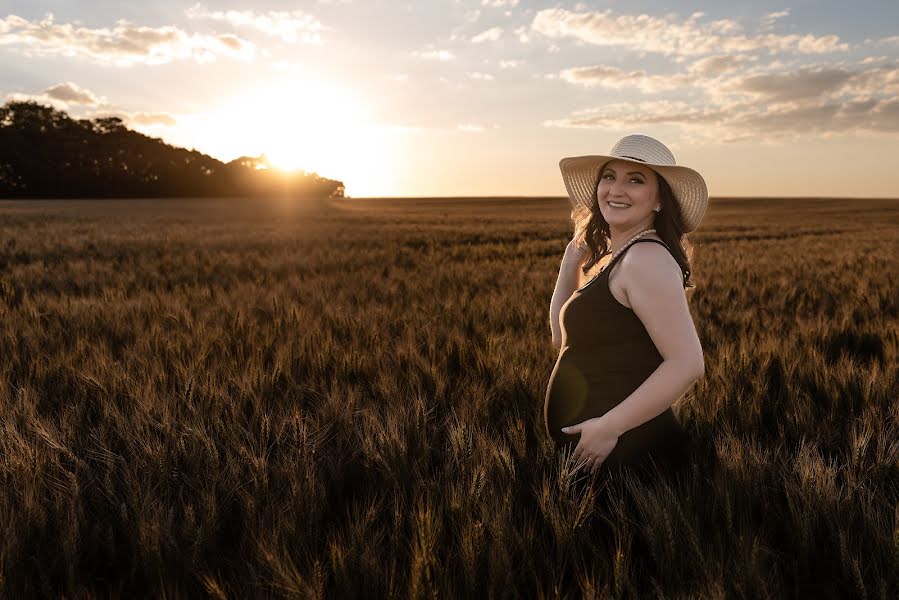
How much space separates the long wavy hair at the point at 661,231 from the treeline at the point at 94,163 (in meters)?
77.5

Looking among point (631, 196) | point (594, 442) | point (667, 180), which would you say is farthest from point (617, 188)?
point (594, 442)

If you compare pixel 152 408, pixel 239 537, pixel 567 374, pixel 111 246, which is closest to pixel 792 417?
pixel 567 374

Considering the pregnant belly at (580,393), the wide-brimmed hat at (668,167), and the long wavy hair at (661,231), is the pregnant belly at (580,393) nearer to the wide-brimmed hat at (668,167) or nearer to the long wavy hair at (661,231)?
the long wavy hair at (661,231)

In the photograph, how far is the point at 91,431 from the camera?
77.7 inches

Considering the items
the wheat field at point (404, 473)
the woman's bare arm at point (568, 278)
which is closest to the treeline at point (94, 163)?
the wheat field at point (404, 473)

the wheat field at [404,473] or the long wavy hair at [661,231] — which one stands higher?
the long wavy hair at [661,231]

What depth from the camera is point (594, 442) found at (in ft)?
5.21

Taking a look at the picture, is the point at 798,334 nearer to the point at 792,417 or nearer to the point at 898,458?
the point at 792,417

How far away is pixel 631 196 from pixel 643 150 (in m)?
0.14

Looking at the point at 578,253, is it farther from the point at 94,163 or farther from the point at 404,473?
the point at 94,163

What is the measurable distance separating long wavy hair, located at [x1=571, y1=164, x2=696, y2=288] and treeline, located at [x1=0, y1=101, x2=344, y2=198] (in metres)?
77.5

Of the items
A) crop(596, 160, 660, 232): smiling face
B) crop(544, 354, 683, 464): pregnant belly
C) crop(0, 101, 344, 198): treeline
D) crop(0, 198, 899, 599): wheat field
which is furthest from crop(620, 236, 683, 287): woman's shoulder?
crop(0, 101, 344, 198): treeline

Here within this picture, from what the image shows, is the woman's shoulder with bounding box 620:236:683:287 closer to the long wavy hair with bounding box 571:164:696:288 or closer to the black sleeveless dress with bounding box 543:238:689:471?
the black sleeveless dress with bounding box 543:238:689:471

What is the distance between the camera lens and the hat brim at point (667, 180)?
5.62 feet
